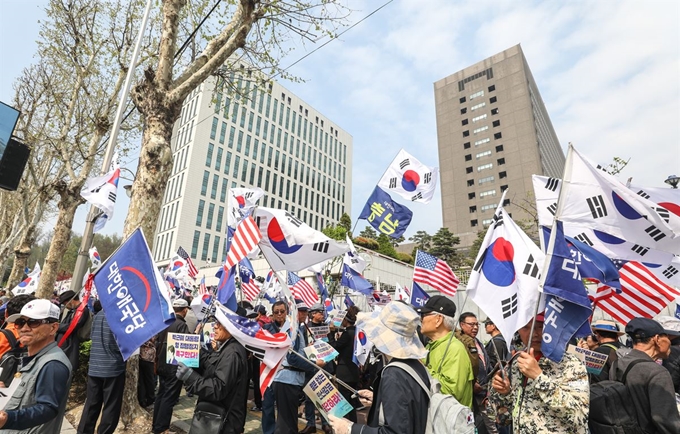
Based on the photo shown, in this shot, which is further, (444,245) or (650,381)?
(444,245)

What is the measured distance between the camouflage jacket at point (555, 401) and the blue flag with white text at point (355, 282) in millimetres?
8847

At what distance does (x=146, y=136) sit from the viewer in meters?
6.52

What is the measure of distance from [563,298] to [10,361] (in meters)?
5.08

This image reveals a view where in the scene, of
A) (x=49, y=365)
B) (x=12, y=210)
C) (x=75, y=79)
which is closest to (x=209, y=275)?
(x=12, y=210)

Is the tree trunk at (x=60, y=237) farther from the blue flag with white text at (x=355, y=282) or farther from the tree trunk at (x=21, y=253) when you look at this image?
the blue flag with white text at (x=355, y=282)

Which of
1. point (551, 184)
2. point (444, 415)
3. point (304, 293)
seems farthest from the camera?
point (304, 293)

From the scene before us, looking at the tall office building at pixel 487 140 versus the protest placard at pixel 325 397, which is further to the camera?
the tall office building at pixel 487 140

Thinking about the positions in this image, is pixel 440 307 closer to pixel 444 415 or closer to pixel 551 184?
pixel 444 415

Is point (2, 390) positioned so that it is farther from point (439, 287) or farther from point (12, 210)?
point (12, 210)

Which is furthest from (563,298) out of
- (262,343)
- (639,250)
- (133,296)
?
(133,296)

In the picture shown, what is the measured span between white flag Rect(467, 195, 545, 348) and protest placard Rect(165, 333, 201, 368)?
2.79m

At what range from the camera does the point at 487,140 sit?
236 feet

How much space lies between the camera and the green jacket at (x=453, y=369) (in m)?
2.99

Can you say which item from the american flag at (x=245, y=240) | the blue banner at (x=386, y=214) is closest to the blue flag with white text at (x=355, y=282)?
the blue banner at (x=386, y=214)
